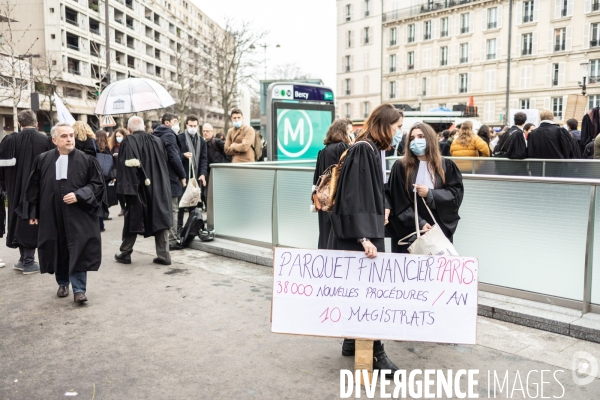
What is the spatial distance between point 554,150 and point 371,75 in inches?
2152

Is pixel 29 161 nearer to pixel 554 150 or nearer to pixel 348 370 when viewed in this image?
pixel 348 370

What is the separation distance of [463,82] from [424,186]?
54288mm

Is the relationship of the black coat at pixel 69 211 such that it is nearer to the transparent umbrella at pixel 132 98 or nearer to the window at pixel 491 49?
the transparent umbrella at pixel 132 98

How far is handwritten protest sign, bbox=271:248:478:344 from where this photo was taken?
12.5ft

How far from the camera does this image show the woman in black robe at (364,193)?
3.72 metres

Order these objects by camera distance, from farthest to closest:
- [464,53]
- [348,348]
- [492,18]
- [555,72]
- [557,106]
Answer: [464,53] < [492,18] < [557,106] < [555,72] < [348,348]

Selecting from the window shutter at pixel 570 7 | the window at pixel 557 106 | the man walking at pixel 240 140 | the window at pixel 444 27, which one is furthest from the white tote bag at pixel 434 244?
the window at pixel 444 27

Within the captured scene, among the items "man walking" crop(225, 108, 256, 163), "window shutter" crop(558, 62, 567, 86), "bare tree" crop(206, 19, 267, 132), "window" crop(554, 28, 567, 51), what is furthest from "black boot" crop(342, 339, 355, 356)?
"window" crop(554, 28, 567, 51)

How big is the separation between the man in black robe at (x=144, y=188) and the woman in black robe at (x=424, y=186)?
147 inches

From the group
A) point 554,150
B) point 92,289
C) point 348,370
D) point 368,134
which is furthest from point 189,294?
point 554,150

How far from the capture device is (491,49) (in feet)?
174

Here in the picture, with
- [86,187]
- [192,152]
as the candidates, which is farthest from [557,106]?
[86,187]

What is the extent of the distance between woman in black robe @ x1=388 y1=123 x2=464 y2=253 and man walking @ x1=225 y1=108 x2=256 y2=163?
18.1ft

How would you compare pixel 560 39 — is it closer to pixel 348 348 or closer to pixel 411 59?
pixel 411 59
